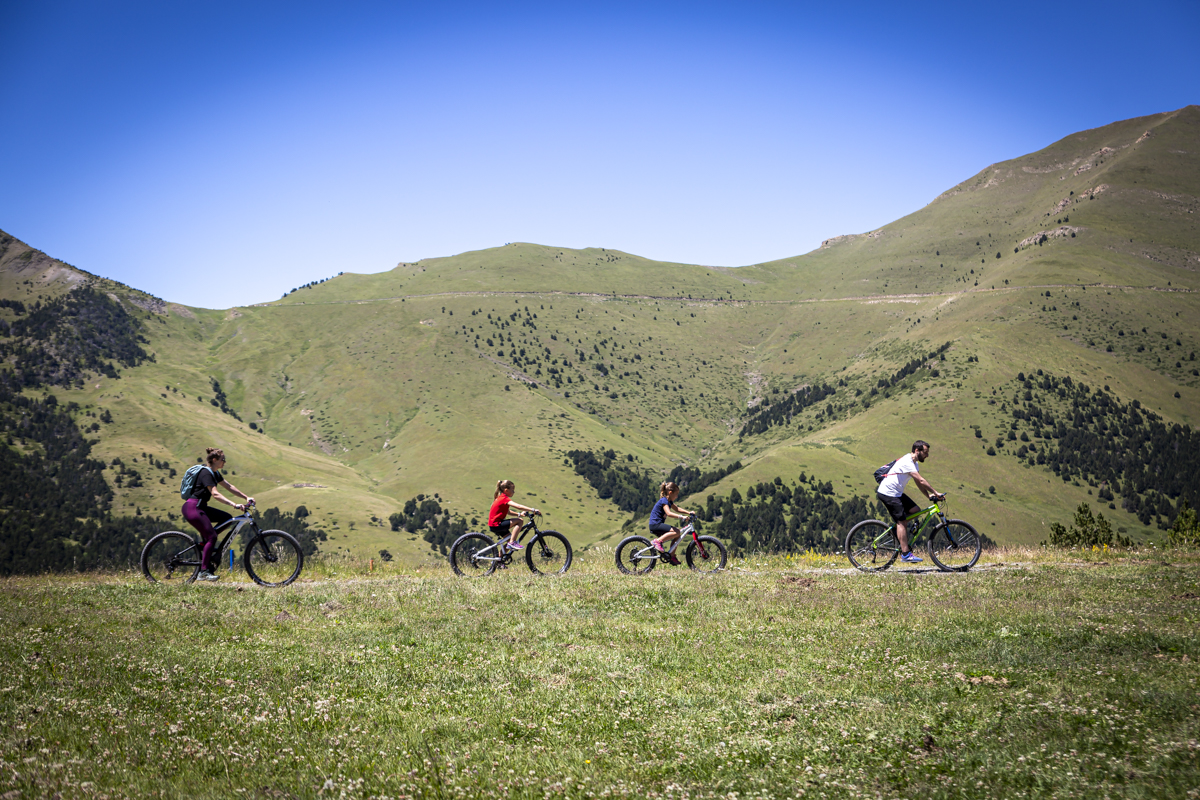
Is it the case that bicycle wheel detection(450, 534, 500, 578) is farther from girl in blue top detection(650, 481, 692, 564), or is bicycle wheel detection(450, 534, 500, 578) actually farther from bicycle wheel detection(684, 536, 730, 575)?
bicycle wheel detection(684, 536, 730, 575)

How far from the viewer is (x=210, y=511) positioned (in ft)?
47.2

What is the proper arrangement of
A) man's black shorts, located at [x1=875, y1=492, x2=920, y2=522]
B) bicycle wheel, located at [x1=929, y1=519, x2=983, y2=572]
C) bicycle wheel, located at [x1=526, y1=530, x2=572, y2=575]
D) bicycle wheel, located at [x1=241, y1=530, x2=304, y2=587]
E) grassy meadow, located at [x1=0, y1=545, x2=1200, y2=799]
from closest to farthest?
1. grassy meadow, located at [x1=0, y1=545, x2=1200, y2=799]
2. bicycle wheel, located at [x1=241, y1=530, x2=304, y2=587]
3. man's black shorts, located at [x1=875, y1=492, x2=920, y2=522]
4. bicycle wheel, located at [x1=929, y1=519, x2=983, y2=572]
5. bicycle wheel, located at [x1=526, y1=530, x2=572, y2=575]

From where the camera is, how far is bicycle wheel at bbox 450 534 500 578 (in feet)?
56.3

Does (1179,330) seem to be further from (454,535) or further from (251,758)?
(251,758)

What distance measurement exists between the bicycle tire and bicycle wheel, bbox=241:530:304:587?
7.60 m

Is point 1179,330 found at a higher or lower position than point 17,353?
higher

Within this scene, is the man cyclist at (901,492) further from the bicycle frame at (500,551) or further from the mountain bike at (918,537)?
the bicycle frame at (500,551)

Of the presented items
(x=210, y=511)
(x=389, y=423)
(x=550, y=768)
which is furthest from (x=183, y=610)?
(x=389, y=423)

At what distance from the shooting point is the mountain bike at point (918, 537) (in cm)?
1667

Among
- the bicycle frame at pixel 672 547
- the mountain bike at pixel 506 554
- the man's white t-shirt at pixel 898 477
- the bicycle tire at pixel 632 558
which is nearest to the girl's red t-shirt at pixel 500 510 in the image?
the mountain bike at pixel 506 554

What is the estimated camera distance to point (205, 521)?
46.2 feet

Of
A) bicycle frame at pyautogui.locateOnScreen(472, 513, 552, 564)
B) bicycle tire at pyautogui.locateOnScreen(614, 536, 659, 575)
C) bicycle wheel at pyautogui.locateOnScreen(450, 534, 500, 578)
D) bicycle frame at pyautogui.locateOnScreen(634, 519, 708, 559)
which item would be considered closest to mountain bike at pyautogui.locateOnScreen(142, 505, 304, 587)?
bicycle wheel at pyautogui.locateOnScreen(450, 534, 500, 578)

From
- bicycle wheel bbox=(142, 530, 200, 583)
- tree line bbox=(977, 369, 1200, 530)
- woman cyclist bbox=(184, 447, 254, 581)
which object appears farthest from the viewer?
tree line bbox=(977, 369, 1200, 530)

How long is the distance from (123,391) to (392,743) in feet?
708
